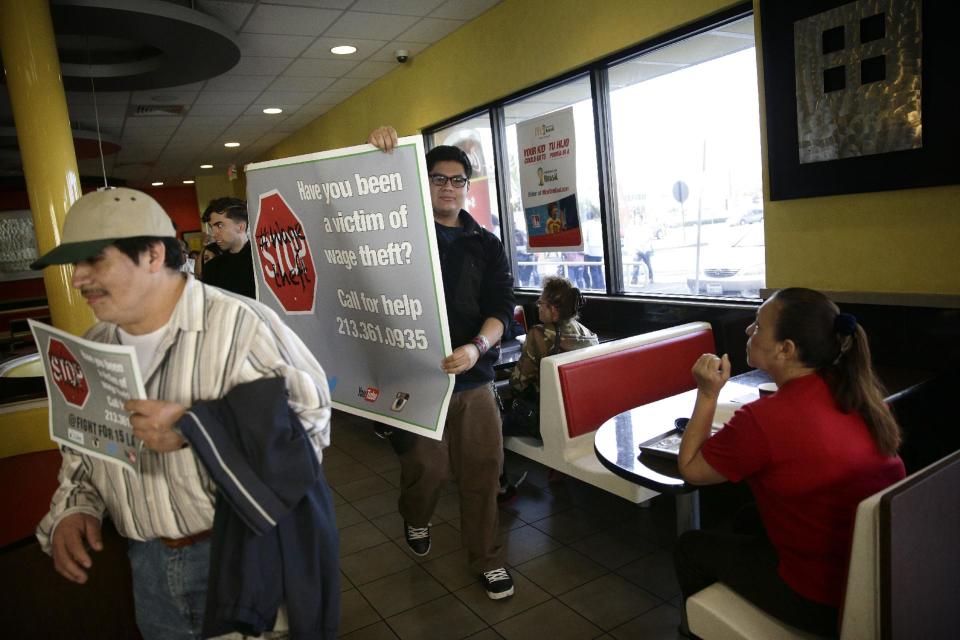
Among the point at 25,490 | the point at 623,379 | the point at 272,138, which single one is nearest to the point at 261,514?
the point at 25,490

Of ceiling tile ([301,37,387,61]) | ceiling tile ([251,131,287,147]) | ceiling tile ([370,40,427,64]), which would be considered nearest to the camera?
ceiling tile ([301,37,387,61])

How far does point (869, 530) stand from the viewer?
1382mm

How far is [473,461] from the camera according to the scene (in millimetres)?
2559

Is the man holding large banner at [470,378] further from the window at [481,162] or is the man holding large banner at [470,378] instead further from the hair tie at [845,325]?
the window at [481,162]

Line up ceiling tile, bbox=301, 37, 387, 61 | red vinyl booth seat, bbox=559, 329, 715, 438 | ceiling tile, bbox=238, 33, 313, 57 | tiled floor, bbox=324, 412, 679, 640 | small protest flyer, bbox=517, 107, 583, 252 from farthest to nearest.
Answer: ceiling tile, bbox=301, 37, 387, 61 → ceiling tile, bbox=238, 33, 313, 57 → small protest flyer, bbox=517, 107, 583, 252 → red vinyl booth seat, bbox=559, 329, 715, 438 → tiled floor, bbox=324, 412, 679, 640

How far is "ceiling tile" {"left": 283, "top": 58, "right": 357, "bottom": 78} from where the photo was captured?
5.96m

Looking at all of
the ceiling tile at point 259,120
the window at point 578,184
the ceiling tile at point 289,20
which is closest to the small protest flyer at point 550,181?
the window at point 578,184

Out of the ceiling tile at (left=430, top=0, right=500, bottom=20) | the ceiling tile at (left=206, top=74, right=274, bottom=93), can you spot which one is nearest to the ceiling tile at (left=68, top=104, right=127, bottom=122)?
the ceiling tile at (left=206, top=74, right=274, bottom=93)

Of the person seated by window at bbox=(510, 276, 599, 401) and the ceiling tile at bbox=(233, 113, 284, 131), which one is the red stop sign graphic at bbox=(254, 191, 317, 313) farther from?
the ceiling tile at bbox=(233, 113, 284, 131)

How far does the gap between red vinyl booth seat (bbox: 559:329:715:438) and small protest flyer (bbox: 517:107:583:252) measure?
173 cm

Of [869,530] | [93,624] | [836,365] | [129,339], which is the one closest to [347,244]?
[129,339]

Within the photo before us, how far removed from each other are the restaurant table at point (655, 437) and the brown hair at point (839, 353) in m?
0.43

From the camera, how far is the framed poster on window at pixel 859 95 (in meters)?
2.60

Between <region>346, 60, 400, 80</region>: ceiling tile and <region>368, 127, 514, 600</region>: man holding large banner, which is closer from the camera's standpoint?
<region>368, 127, 514, 600</region>: man holding large banner
